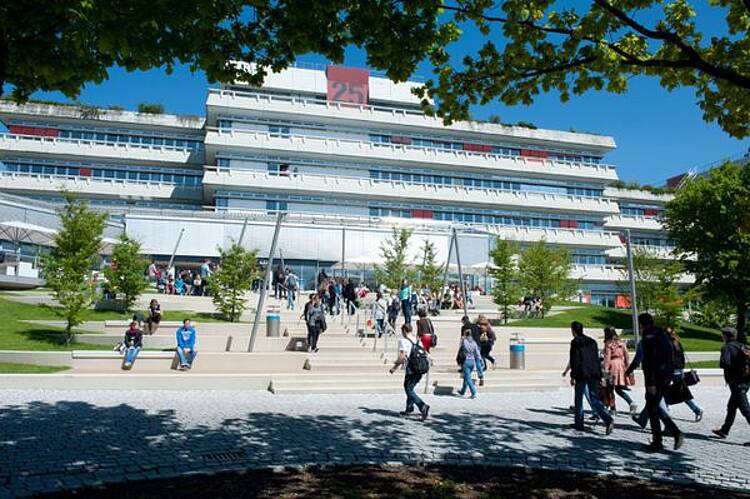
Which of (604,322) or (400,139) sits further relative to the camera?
(400,139)

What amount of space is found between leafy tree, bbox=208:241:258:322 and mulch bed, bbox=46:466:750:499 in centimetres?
1648

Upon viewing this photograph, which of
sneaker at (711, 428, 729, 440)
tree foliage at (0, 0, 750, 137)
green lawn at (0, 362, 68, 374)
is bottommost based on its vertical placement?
sneaker at (711, 428, 729, 440)

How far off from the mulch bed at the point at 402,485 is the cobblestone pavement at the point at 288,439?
299 millimetres

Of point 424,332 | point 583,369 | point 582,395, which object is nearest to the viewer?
point 583,369

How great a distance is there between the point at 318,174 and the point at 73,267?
34.5m

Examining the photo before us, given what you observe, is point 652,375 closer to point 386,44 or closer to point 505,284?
point 386,44

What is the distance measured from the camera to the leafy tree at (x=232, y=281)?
2219 centimetres

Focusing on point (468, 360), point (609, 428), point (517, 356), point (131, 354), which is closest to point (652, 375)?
point (609, 428)

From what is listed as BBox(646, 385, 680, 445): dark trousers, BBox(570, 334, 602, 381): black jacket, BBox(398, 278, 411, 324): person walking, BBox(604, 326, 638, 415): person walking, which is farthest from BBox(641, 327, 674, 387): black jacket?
BBox(398, 278, 411, 324): person walking

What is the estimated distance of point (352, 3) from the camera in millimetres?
6504

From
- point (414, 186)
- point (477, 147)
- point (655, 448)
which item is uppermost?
point (477, 147)

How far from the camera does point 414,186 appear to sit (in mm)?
52469

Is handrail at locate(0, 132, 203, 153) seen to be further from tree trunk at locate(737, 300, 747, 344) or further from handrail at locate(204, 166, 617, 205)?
tree trunk at locate(737, 300, 747, 344)

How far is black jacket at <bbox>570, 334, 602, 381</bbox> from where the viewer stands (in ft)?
29.9
